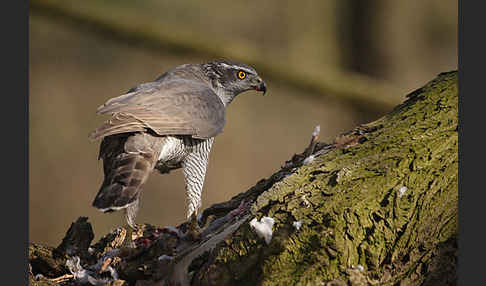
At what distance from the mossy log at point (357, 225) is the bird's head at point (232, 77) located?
3.66 ft

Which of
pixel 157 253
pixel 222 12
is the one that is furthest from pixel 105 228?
pixel 157 253

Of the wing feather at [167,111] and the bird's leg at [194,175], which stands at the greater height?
the wing feather at [167,111]

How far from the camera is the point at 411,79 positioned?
811 cm

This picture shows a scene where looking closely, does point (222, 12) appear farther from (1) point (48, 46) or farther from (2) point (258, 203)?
(2) point (258, 203)

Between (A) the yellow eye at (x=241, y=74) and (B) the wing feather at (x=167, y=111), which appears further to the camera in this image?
(A) the yellow eye at (x=241, y=74)

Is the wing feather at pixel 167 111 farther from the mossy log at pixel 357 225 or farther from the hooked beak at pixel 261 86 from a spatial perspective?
the mossy log at pixel 357 225

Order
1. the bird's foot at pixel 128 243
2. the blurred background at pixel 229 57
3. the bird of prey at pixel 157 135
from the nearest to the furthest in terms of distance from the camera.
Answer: the bird of prey at pixel 157 135 < the bird's foot at pixel 128 243 < the blurred background at pixel 229 57

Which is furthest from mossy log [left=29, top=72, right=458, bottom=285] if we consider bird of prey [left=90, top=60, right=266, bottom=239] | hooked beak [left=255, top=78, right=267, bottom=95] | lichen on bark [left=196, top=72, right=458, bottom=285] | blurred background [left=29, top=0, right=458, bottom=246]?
blurred background [left=29, top=0, right=458, bottom=246]

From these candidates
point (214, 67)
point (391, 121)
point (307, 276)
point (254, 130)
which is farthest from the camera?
point (254, 130)

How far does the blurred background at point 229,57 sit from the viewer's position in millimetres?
5957

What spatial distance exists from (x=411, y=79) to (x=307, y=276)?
6457 millimetres

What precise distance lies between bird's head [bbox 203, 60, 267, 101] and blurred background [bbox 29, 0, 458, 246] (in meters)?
2.42

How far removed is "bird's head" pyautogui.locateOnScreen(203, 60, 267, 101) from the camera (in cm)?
364

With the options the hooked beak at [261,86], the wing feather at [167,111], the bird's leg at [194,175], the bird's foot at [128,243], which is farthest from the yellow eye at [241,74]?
the bird's foot at [128,243]
